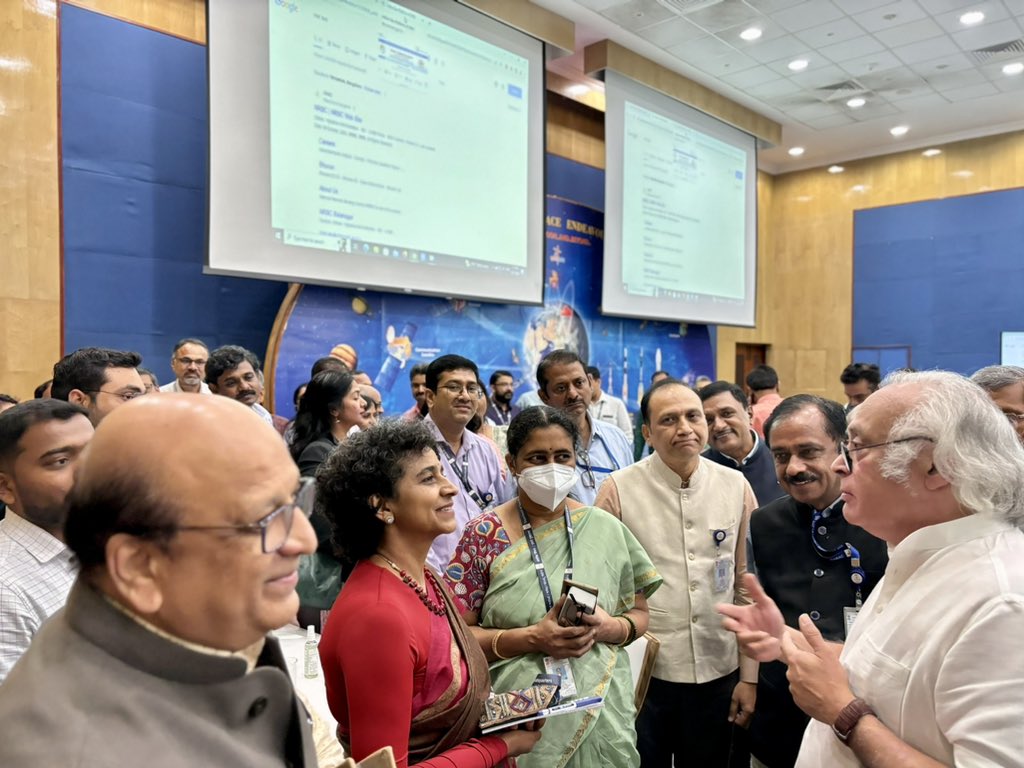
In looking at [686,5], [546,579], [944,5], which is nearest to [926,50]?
[944,5]

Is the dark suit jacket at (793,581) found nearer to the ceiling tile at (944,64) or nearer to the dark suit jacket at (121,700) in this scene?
the dark suit jacket at (121,700)

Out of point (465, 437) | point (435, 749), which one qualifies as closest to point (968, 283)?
point (465, 437)

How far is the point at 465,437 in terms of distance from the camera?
332cm

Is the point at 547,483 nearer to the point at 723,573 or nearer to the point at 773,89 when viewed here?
the point at 723,573

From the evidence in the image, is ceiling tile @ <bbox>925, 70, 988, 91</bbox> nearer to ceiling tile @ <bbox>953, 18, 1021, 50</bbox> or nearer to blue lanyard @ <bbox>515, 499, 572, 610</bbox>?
ceiling tile @ <bbox>953, 18, 1021, 50</bbox>

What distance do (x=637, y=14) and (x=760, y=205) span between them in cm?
545

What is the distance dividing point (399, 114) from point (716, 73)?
183 inches

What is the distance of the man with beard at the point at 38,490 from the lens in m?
1.54

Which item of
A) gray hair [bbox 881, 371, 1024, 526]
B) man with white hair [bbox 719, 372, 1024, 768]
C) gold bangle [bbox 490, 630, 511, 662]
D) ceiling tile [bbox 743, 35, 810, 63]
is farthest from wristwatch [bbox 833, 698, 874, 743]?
ceiling tile [bbox 743, 35, 810, 63]

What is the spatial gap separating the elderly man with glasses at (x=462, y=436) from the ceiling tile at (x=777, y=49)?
6104 millimetres

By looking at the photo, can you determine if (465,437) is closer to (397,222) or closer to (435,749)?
(435,749)

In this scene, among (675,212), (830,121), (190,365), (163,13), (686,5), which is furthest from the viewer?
(830,121)

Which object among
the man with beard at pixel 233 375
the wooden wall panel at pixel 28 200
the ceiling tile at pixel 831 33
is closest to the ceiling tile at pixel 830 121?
the ceiling tile at pixel 831 33

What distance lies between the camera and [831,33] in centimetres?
718
